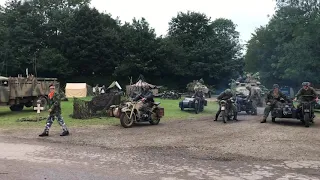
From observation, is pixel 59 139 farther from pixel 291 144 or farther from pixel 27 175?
pixel 291 144

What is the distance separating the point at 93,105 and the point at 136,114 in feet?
11.0

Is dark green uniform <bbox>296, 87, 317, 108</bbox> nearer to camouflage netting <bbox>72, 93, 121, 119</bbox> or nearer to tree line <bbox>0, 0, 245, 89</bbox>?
camouflage netting <bbox>72, 93, 121, 119</bbox>

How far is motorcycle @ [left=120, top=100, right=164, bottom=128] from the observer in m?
13.3

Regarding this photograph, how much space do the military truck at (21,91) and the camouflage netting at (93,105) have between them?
2679mm

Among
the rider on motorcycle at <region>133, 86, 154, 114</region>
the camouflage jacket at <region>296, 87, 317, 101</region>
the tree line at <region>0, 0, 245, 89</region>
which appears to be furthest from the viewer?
the tree line at <region>0, 0, 245, 89</region>

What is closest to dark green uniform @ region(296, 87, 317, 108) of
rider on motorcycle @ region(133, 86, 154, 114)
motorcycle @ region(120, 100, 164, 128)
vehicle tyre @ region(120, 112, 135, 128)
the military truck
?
motorcycle @ region(120, 100, 164, 128)

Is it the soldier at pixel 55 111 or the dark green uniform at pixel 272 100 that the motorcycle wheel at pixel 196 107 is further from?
the soldier at pixel 55 111

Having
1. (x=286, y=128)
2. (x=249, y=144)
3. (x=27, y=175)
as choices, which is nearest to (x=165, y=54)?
(x=286, y=128)

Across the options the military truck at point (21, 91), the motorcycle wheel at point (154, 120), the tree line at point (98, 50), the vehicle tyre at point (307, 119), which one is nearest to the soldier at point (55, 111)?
the motorcycle wheel at point (154, 120)

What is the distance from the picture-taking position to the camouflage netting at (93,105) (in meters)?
15.9

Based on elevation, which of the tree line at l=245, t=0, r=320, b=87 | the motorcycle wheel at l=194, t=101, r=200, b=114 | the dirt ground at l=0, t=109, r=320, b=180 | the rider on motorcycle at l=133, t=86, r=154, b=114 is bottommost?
the dirt ground at l=0, t=109, r=320, b=180

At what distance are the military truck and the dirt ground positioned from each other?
20.6 feet

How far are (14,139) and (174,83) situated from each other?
39.9 m

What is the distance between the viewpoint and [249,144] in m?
9.75
